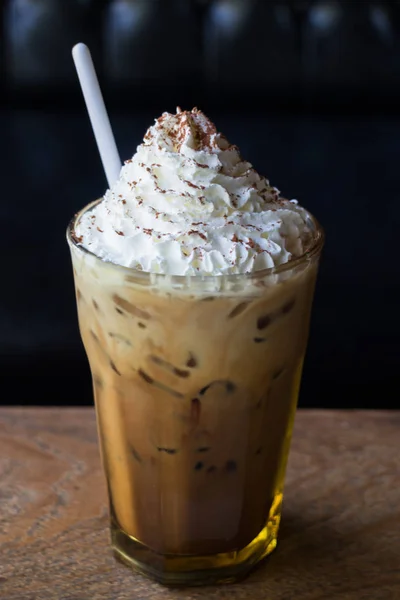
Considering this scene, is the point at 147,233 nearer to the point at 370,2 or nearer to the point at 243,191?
the point at 243,191

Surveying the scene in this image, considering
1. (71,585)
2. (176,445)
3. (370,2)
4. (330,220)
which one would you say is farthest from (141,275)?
(370,2)

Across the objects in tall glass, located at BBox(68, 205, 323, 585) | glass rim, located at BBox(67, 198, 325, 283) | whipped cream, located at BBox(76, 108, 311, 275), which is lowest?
tall glass, located at BBox(68, 205, 323, 585)

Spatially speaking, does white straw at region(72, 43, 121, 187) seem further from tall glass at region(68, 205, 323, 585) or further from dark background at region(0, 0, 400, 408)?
dark background at region(0, 0, 400, 408)

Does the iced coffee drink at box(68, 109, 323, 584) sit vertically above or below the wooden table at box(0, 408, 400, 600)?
above

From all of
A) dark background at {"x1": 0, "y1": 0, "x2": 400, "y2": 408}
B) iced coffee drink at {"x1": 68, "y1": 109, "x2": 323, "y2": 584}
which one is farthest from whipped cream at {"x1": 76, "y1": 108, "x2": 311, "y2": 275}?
dark background at {"x1": 0, "y1": 0, "x2": 400, "y2": 408}

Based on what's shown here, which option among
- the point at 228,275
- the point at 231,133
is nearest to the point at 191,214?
the point at 228,275

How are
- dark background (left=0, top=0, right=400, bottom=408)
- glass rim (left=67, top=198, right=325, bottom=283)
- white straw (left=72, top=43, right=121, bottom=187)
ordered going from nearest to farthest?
glass rim (left=67, top=198, right=325, bottom=283), white straw (left=72, top=43, right=121, bottom=187), dark background (left=0, top=0, right=400, bottom=408)

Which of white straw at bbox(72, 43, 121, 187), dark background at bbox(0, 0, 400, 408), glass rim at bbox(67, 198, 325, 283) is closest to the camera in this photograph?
glass rim at bbox(67, 198, 325, 283)
